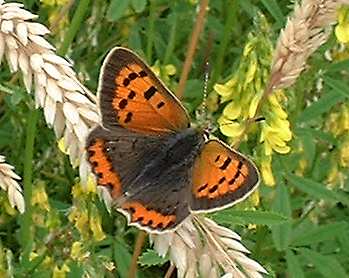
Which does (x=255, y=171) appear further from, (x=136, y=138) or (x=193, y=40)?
(x=193, y=40)

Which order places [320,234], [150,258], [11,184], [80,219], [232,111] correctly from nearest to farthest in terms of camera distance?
1. [11,184]
2. [150,258]
3. [232,111]
4. [80,219]
5. [320,234]

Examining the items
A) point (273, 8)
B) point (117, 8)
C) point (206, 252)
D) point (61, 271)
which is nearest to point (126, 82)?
point (206, 252)

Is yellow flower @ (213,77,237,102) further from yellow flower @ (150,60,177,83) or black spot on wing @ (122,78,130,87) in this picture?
black spot on wing @ (122,78,130,87)

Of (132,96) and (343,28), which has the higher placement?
(132,96)

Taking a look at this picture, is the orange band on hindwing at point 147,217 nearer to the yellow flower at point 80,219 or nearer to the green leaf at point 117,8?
the yellow flower at point 80,219

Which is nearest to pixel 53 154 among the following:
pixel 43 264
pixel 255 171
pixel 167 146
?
pixel 43 264

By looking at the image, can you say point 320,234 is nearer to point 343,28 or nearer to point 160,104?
point 343,28

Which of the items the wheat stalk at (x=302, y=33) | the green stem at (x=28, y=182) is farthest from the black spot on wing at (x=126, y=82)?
the green stem at (x=28, y=182)
